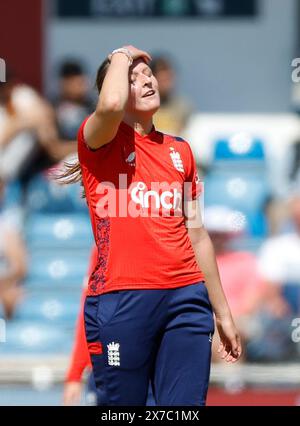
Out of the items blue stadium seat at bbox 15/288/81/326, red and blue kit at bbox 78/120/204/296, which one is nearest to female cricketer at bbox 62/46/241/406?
red and blue kit at bbox 78/120/204/296

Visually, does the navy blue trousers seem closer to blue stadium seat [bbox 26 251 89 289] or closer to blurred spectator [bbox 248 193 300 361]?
blurred spectator [bbox 248 193 300 361]

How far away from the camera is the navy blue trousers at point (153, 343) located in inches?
162

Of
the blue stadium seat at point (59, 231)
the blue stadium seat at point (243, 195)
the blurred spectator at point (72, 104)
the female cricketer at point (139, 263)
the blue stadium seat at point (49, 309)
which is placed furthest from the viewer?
the blurred spectator at point (72, 104)

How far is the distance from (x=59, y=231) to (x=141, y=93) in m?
4.92

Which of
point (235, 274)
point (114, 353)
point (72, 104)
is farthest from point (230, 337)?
point (72, 104)

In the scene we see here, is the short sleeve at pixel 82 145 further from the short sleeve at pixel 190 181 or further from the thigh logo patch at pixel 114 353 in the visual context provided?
the thigh logo patch at pixel 114 353

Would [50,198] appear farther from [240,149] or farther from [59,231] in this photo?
[240,149]

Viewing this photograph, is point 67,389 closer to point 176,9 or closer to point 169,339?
point 169,339

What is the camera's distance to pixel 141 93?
165 inches

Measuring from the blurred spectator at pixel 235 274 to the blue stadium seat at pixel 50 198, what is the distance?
1.37 metres

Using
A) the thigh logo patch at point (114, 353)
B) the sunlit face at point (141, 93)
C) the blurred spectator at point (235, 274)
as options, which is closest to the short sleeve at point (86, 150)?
the sunlit face at point (141, 93)

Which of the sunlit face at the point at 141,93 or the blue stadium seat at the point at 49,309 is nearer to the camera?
the sunlit face at the point at 141,93

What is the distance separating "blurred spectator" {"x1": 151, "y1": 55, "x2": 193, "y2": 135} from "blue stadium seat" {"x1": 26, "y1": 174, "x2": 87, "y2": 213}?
77 cm

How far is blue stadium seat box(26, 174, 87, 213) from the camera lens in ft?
29.7
